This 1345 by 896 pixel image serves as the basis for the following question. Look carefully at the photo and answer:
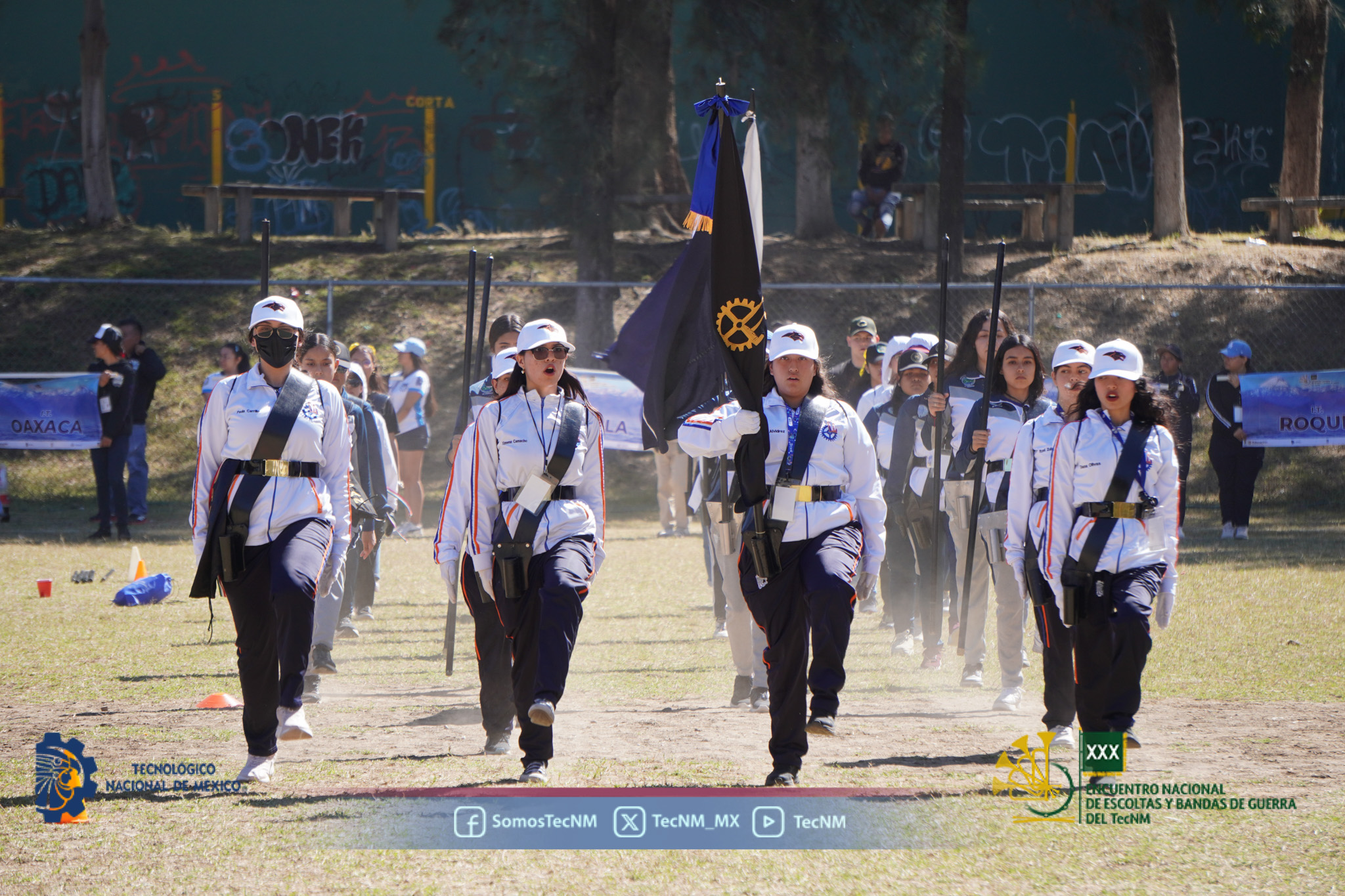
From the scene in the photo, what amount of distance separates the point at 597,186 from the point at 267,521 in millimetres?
12337

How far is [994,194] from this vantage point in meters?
22.6

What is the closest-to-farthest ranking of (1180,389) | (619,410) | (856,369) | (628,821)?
1. (628,821)
2. (856,369)
3. (1180,389)
4. (619,410)

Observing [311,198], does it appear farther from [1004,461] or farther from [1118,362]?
[1118,362]

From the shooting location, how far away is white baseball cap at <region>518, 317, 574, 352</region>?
6.08 meters

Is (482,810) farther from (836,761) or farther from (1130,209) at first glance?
(1130,209)

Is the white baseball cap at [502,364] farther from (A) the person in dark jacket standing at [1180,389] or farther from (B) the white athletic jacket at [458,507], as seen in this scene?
(A) the person in dark jacket standing at [1180,389]

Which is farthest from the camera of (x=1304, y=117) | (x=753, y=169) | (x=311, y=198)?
(x=1304, y=117)

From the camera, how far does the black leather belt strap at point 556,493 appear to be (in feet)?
19.8

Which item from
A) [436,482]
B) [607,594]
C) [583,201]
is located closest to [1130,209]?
[583,201]

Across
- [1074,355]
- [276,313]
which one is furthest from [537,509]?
[1074,355]

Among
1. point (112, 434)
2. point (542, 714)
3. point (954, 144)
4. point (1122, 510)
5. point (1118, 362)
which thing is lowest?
point (542, 714)

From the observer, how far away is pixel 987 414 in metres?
7.81

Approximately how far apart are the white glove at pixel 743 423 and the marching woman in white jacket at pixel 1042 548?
1332 mm
